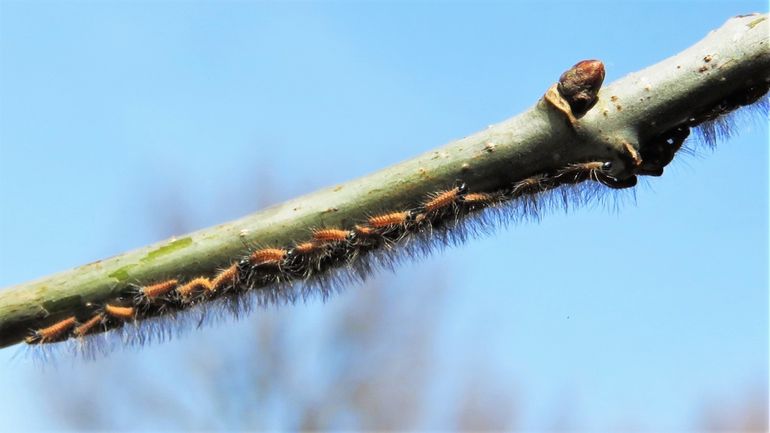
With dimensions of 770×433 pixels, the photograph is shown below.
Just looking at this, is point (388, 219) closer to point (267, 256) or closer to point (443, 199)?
point (443, 199)

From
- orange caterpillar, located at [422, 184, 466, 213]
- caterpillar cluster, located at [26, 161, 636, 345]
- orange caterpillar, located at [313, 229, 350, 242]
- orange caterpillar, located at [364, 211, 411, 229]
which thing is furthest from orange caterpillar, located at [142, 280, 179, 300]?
orange caterpillar, located at [422, 184, 466, 213]

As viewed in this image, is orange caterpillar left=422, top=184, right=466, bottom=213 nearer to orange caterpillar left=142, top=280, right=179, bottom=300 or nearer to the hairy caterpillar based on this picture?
the hairy caterpillar

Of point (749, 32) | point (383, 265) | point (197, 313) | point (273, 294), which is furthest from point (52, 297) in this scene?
point (749, 32)

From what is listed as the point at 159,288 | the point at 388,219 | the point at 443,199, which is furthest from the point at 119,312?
the point at 443,199

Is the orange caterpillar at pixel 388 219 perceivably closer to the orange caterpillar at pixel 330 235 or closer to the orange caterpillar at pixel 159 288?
the orange caterpillar at pixel 330 235

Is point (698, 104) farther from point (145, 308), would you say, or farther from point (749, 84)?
point (145, 308)

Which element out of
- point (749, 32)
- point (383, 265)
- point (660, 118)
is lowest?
point (383, 265)

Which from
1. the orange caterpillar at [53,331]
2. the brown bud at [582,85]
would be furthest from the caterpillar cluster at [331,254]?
the brown bud at [582,85]

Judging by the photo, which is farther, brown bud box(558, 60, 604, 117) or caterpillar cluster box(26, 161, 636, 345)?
caterpillar cluster box(26, 161, 636, 345)
